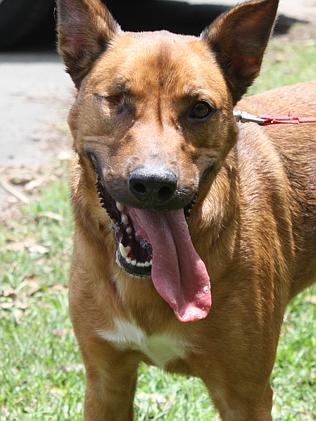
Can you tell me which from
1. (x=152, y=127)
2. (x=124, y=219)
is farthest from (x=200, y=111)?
(x=124, y=219)

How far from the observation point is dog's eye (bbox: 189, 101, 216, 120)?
370 cm

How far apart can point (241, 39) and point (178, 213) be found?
2.82ft

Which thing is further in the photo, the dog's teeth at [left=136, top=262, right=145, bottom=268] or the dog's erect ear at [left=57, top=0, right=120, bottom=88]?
the dog's erect ear at [left=57, top=0, right=120, bottom=88]

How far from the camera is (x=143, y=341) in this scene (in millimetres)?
4055

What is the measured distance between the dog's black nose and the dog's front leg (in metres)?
0.98

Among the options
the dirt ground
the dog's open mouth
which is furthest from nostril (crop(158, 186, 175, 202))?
the dirt ground

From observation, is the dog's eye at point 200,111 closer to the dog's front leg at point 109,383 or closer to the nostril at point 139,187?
the nostril at point 139,187

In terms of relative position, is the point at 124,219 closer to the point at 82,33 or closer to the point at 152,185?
the point at 152,185

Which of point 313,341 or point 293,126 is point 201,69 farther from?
point 313,341

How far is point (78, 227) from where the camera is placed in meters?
4.16

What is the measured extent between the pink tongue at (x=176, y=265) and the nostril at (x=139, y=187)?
0.94 ft

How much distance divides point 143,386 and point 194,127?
1987mm

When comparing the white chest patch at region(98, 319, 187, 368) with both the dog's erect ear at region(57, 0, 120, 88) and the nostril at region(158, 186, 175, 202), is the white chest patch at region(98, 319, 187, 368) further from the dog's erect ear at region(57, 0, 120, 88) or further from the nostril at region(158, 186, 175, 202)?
the dog's erect ear at region(57, 0, 120, 88)

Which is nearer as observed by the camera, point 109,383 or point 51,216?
point 109,383
